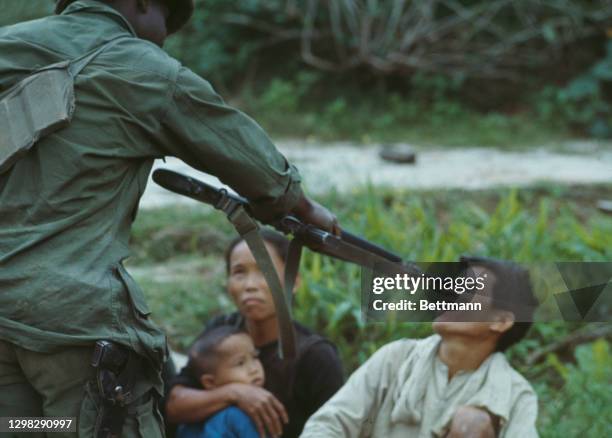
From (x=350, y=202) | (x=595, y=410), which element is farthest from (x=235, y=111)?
(x=350, y=202)

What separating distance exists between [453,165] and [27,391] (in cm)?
556

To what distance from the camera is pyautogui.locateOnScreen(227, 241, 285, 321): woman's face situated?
3316mm

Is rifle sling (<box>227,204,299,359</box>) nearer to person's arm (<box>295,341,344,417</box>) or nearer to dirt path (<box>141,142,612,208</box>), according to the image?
person's arm (<box>295,341,344,417</box>)

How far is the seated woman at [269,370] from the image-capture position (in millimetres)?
3174

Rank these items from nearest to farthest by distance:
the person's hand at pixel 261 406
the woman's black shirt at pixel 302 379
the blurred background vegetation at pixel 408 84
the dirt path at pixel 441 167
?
the person's hand at pixel 261 406, the woman's black shirt at pixel 302 379, the blurred background vegetation at pixel 408 84, the dirt path at pixel 441 167

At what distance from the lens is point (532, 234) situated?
5.02 metres

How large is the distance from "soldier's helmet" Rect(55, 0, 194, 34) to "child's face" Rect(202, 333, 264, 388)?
1061mm

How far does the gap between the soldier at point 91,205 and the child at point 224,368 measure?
843 millimetres

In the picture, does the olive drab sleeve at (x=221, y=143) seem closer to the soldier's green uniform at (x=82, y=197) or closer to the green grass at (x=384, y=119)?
the soldier's green uniform at (x=82, y=197)

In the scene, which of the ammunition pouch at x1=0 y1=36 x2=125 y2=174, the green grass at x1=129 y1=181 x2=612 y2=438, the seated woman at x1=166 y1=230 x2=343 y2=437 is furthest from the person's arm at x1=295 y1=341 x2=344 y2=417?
the ammunition pouch at x1=0 y1=36 x2=125 y2=174

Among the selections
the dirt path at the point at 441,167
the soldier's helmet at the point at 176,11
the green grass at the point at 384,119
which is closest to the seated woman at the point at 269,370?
the soldier's helmet at the point at 176,11

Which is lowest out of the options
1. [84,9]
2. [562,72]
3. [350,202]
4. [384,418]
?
[384,418]

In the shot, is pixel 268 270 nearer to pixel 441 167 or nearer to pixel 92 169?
pixel 92 169

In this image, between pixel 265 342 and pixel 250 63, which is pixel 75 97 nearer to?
pixel 265 342
